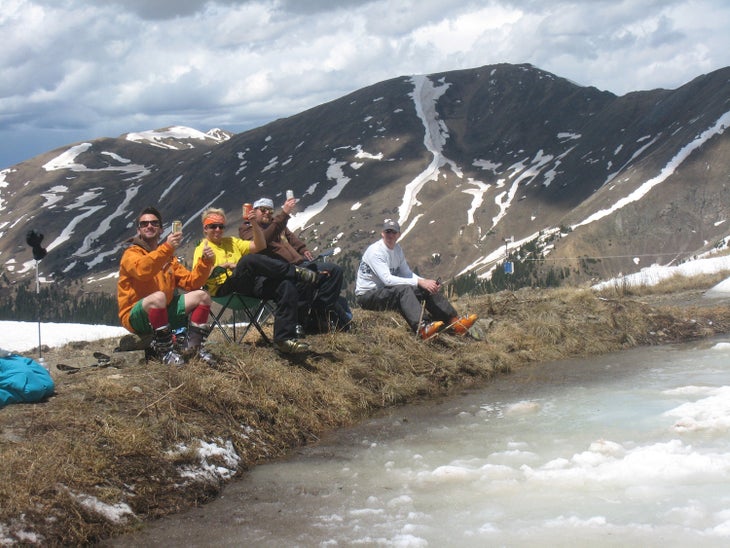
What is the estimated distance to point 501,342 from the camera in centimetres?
1127

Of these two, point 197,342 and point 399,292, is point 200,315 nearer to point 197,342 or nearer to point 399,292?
point 197,342

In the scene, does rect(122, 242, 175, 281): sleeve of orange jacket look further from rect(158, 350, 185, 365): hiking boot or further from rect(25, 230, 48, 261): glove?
rect(25, 230, 48, 261): glove

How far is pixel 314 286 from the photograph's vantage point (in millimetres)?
9617

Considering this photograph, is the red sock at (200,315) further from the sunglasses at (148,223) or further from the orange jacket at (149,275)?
the sunglasses at (148,223)

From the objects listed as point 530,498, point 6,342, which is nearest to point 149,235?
point 530,498

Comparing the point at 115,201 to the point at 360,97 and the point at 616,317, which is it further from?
the point at 616,317

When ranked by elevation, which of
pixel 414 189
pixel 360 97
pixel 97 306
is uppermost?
pixel 360 97

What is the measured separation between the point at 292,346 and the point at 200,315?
1.01 m

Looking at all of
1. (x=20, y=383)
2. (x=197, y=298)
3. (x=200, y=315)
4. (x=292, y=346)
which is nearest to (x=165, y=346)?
(x=200, y=315)

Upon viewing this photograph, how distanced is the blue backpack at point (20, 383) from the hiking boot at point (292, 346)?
8.02 ft

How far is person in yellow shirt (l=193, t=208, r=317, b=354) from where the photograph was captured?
8.79 metres

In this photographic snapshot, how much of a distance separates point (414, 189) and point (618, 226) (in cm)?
5691

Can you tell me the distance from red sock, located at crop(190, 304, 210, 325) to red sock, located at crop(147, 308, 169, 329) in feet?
1.35

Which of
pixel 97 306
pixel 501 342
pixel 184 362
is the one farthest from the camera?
pixel 97 306
